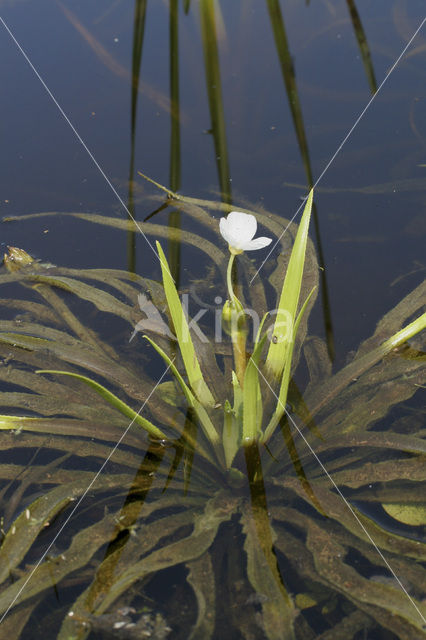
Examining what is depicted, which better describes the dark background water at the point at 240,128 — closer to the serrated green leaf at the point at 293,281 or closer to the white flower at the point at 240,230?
the serrated green leaf at the point at 293,281

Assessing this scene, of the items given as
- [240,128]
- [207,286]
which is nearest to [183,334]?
[207,286]

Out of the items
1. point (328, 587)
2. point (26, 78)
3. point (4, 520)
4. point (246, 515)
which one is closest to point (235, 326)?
point (246, 515)

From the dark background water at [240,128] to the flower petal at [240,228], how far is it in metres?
0.76

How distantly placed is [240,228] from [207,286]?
0.89 meters

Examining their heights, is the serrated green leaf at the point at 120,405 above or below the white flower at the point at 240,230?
below

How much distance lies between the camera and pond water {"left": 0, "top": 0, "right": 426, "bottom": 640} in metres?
1.61

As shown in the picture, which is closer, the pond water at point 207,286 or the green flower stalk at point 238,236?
the pond water at point 207,286

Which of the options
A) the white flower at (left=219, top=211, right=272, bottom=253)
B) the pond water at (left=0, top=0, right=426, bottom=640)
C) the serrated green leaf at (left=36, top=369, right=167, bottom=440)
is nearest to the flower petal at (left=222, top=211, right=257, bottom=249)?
the white flower at (left=219, top=211, right=272, bottom=253)

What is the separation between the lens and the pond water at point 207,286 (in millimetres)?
1610

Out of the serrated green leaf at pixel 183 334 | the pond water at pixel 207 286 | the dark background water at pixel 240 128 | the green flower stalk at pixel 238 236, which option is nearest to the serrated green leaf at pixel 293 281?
the green flower stalk at pixel 238 236

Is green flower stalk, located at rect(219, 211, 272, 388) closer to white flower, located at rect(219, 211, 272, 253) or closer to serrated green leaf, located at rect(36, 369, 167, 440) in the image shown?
white flower, located at rect(219, 211, 272, 253)

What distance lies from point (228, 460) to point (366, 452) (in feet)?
1.53

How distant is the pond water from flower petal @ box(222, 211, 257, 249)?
0.68m

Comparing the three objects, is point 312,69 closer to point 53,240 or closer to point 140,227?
point 140,227
